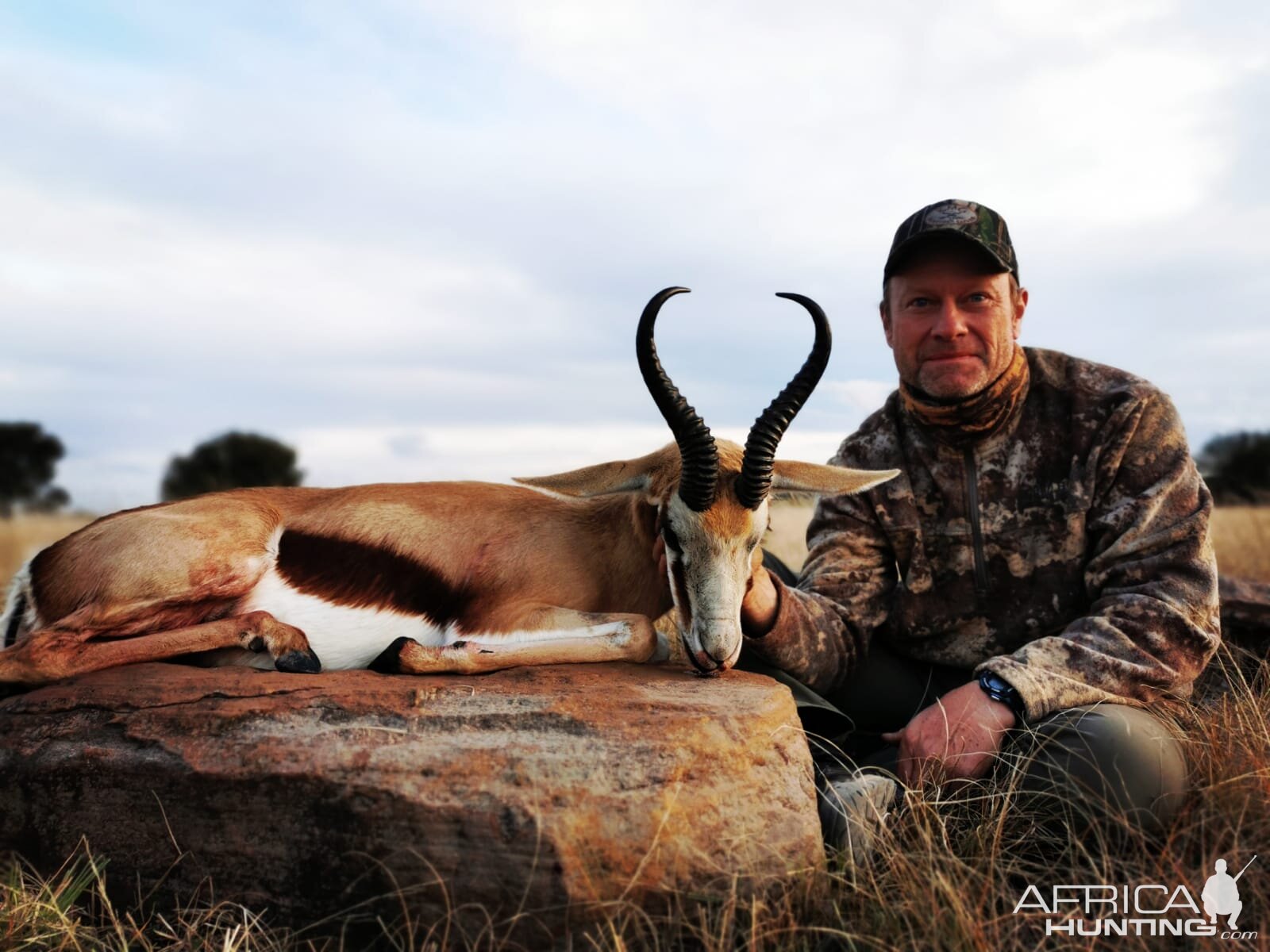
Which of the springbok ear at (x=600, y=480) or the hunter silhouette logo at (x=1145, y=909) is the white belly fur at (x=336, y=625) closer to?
the springbok ear at (x=600, y=480)

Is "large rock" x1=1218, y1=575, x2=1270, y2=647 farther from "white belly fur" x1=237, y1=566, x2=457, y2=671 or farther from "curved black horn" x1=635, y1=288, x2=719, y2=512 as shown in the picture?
"white belly fur" x1=237, y1=566, x2=457, y2=671

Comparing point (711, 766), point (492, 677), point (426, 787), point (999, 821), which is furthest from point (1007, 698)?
point (426, 787)

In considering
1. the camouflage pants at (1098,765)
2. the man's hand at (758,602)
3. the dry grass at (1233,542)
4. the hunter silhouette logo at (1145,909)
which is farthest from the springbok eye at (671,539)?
the dry grass at (1233,542)

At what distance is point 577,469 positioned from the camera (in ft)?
17.8

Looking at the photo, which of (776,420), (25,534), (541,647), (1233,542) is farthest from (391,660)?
(25,534)

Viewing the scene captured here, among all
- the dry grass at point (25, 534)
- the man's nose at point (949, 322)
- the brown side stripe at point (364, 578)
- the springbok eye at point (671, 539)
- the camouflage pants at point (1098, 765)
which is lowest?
the dry grass at point (25, 534)

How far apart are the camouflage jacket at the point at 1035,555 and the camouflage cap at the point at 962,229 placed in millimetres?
659

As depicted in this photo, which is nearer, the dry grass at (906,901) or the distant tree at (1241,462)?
the dry grass at (906,901)

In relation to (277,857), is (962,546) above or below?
above

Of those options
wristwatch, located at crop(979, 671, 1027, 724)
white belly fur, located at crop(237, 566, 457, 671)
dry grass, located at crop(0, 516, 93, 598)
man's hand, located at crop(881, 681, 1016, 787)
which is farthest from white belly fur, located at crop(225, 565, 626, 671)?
dry grass, located at crop(0, 516, 93, 598)

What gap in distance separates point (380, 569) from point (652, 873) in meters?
2.69

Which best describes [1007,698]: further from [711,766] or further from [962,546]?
[711,766]

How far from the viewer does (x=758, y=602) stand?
4.93 meters

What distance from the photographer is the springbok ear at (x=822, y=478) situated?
532cm
